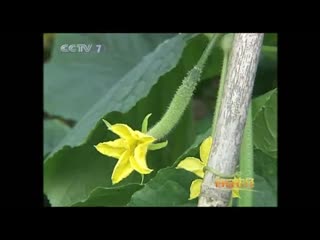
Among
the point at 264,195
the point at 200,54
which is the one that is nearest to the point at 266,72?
the point at 200,54

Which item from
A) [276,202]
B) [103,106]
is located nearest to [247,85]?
[276,202]

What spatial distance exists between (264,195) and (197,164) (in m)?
0.11

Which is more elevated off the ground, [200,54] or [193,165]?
[200,54]

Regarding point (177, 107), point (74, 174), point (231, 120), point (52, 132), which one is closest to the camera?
point (231, 120)

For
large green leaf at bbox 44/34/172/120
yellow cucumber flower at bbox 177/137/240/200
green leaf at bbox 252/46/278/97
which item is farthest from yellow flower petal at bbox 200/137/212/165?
large green leaf at bbox 44/34/172/120

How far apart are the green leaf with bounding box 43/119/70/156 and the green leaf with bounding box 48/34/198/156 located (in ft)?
0.64

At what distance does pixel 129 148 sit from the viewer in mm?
922

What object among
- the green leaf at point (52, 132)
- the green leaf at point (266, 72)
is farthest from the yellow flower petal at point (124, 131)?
the green leaf at point (52, 132)

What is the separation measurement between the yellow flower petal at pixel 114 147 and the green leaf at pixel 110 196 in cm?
6

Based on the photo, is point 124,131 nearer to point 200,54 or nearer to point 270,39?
point 200,54

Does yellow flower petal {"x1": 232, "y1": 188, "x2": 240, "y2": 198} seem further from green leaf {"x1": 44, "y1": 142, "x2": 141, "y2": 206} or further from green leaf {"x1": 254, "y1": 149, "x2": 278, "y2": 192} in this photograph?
green leaf {"x1": 44, "y1": 142, "x2": 141, "y2": 206}

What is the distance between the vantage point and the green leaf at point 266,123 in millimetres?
1016

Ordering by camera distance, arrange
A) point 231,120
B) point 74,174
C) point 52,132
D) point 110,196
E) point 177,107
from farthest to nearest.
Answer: point 52,132 → point 74,174 → point 110,196 → point 177,107 → point 231,120

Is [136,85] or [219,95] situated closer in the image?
[219,95]
